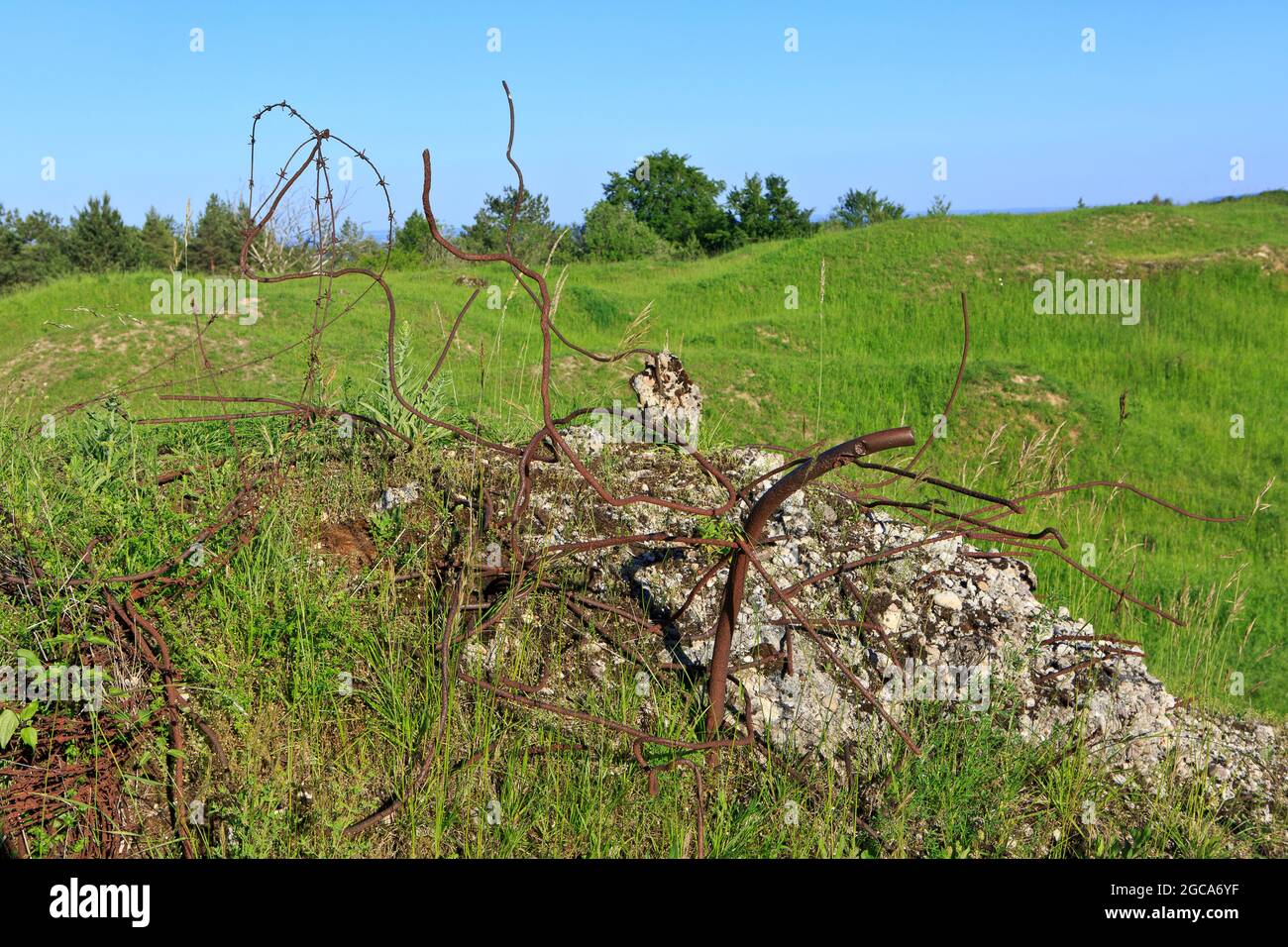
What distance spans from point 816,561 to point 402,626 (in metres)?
1.38

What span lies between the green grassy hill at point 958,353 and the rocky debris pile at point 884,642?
69.4 inches

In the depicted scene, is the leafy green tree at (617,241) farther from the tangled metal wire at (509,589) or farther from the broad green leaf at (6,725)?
the broad green leaf at (6,725)

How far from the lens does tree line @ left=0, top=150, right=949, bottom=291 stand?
28547mm

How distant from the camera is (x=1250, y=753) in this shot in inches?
123

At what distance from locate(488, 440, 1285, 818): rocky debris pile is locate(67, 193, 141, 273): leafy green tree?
37.7 m

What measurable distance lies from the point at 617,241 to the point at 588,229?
2.35 metres

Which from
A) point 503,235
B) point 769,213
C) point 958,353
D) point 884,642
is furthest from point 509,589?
point 769,213

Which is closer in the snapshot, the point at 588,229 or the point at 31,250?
the point at 588,229

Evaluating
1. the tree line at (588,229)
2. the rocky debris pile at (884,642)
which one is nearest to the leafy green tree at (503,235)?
the tree line at (588,229)

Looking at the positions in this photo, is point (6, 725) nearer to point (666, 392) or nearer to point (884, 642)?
point (884, 642)

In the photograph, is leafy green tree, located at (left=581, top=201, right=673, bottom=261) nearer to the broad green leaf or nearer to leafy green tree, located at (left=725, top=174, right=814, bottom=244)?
leafy green tree, located at (left=725, top=174, right=814, bottom=244)

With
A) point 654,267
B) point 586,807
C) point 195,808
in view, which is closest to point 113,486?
point 195,808

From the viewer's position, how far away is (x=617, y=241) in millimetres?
28344

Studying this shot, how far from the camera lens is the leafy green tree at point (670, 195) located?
39.1 metres
